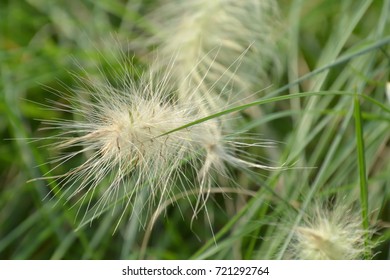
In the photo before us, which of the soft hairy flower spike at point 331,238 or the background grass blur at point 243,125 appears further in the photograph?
the background grass blur at point 243,125

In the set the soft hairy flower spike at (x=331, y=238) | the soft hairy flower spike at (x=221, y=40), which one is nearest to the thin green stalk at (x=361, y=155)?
the soft hairy flower spike at (x=331, y=238)

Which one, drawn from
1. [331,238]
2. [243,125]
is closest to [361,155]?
[331,238]

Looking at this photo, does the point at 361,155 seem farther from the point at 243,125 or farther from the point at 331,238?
the point at 243,125

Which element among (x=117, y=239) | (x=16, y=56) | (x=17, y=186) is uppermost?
(x=16, y=56)

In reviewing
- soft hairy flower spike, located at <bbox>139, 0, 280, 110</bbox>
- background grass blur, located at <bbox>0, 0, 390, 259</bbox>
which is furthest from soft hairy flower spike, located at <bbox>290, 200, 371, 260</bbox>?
soft hairy flower spike, located at <bbox>139, 0, 280, 110</bbox>

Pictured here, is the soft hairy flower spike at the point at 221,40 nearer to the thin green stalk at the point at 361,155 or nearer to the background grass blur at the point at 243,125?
the background grass blur at the point at 243,125

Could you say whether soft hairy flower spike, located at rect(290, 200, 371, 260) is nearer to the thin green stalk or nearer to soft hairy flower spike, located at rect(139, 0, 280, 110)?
the thin green stalk
